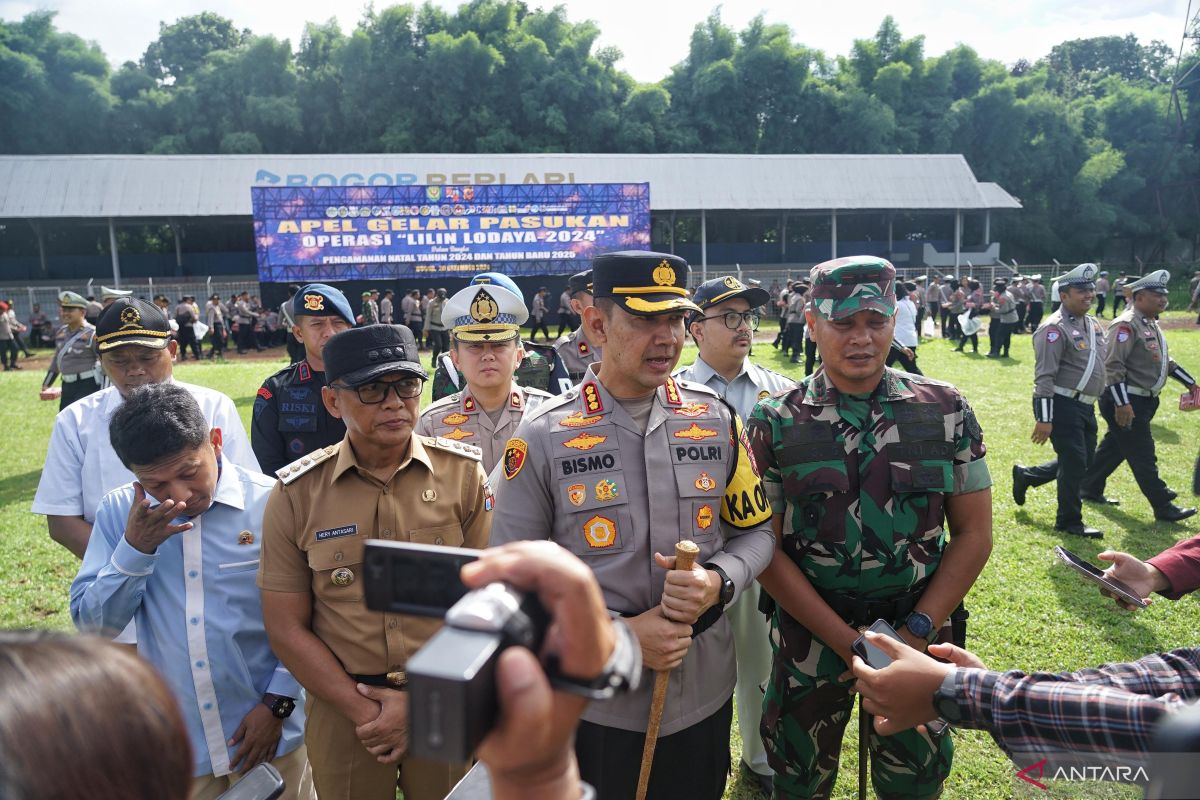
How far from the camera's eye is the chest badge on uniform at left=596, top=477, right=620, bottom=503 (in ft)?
7.99

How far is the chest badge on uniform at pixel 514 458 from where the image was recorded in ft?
8.03

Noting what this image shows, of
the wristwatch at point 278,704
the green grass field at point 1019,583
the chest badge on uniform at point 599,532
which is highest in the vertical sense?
the chest badge on uniform at point 599,532

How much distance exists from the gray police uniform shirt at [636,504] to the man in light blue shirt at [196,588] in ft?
2.95

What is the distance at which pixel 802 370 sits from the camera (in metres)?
16.5

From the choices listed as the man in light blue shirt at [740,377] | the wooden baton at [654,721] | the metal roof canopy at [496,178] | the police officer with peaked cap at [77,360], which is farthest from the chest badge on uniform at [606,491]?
the metal roof canopy at [496,178]

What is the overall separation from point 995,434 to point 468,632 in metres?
10.9

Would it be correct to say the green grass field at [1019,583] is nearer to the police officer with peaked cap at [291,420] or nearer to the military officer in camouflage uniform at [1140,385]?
the military officer in camouflage uniform at [1140,385]

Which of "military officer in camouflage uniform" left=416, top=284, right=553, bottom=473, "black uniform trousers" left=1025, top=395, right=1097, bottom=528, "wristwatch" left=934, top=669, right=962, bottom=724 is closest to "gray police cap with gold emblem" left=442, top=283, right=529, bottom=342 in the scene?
"military officer in camouflage uniform" left=416, top=284, right=553, bottom=473

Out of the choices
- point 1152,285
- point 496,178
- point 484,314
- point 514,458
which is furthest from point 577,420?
point 496,178

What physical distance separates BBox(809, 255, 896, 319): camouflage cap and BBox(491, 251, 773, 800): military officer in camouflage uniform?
0.63 meters

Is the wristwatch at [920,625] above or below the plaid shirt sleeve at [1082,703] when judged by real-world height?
below

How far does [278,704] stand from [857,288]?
98.0 inches

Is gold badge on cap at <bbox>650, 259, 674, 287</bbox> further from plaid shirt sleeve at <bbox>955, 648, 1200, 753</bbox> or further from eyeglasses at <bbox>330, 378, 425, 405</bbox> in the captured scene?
plaid shirt sleeve at <bbox>955, 648, 1200, 753</bbox>

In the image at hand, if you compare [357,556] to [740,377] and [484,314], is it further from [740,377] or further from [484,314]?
[740,377]
